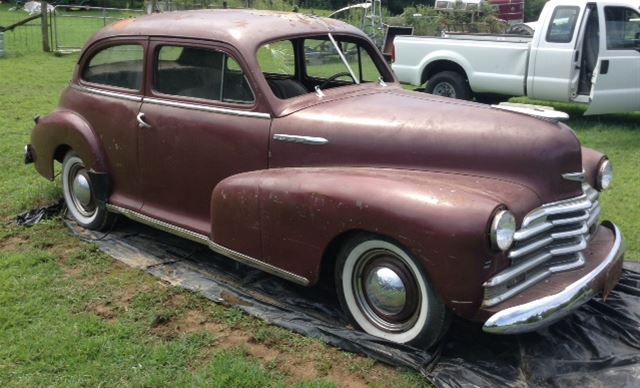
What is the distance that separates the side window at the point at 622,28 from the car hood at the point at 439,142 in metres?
6.00

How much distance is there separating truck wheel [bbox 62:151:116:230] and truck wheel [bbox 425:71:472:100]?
6393 mm

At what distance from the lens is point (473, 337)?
11.7 feet

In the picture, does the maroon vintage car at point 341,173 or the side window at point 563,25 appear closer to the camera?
the maroon vintage car at point 341,173

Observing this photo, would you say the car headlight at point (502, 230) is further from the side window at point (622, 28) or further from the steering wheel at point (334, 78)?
the side window at point (622, 28)

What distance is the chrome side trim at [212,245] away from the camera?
3782 millimetres

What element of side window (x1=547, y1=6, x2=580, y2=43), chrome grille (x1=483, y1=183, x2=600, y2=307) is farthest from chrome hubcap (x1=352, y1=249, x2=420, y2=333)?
side window (x1=547, y1=6, x2=580, y2=43)

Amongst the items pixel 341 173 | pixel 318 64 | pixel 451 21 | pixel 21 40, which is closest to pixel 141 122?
pixel 318 64

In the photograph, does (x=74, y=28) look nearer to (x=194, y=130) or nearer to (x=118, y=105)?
(x=118, y=105)

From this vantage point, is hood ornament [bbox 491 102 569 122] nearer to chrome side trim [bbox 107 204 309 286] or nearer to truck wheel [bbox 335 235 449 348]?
truck wheel [bbox 335 235 449 348]

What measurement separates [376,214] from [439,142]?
1.93ft

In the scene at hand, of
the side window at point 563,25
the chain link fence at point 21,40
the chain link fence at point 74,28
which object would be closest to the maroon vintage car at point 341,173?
the side window at point 563,25

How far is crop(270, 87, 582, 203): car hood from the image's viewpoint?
3385 mm

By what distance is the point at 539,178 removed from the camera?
3363mm

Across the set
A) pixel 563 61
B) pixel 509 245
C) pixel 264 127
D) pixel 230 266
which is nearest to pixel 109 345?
pixel 230 266
